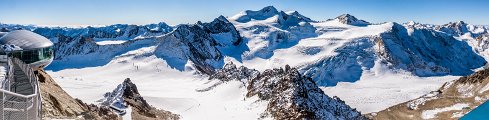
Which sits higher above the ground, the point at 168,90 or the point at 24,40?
the point at 24,40

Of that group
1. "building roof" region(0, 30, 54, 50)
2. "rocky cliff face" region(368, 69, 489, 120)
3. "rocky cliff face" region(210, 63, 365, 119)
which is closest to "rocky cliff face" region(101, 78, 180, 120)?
"rocky cliff face" region(210, 63, 365, 119)

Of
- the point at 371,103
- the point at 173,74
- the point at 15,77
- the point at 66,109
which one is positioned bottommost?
the point at 371,103

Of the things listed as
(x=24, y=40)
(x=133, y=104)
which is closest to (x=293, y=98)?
(x=133, y=104)

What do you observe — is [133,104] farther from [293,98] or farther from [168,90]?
[168,90]

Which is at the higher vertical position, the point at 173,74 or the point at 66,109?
the point at 66,109

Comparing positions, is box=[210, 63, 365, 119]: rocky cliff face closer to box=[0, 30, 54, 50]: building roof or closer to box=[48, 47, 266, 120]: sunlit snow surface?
box=[48, 47, 266, 120]: sunlit snow surface

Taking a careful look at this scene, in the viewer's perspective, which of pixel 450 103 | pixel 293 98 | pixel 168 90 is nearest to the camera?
pixel 293 98

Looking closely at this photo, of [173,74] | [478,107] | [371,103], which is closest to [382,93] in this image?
[371,103]

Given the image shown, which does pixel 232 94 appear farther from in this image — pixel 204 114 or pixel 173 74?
pixel 173 74
